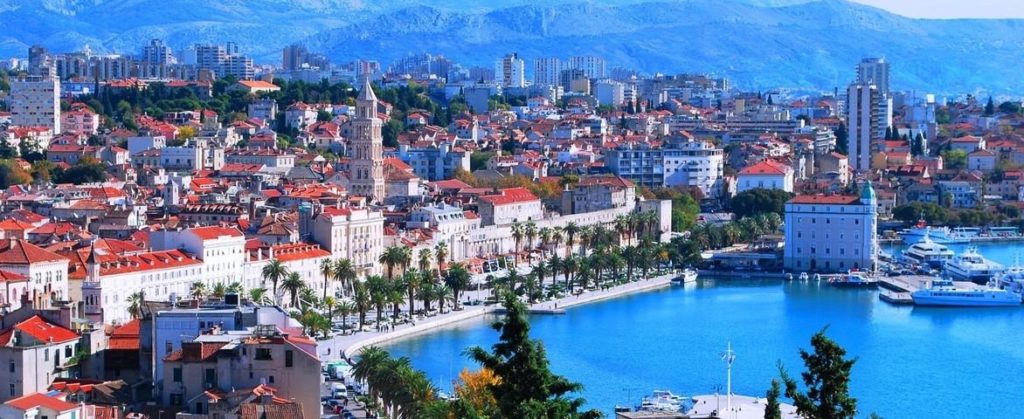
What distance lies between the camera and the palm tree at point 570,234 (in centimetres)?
4431

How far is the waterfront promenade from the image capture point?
2884cm

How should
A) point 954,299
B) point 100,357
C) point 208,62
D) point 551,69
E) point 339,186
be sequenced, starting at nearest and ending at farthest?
point 100,357 < point 954,299 < point 339,186 < point 208,62 < point 551,69

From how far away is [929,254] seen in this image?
46812mm

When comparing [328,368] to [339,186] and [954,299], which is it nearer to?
A: [954,299]

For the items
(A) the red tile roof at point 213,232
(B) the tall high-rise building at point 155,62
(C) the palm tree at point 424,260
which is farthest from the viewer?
(B) the tall high-rise building at point 155,62

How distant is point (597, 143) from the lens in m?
67.6

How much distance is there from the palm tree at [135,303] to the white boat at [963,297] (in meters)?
17.2

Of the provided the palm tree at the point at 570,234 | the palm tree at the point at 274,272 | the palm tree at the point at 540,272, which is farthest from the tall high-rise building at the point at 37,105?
the palm tree at the point at 274,272

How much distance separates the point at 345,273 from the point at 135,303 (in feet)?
21.2

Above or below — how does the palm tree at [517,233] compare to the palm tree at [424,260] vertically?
above

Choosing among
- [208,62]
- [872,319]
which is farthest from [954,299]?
[208,62]

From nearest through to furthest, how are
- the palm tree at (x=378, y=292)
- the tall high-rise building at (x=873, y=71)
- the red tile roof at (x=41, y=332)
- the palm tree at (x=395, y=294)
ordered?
1. the red tile roof at (x=41, y=332)
2. the palm tree at (x=378, y=292)
3. the palm tree at (x=395, y=294)
4. the tall high-rise building at (x=873, y=71)

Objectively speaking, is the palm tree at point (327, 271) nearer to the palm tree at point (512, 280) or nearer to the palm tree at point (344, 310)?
the palm tree at point (344, 310)

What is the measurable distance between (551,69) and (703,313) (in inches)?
3698
